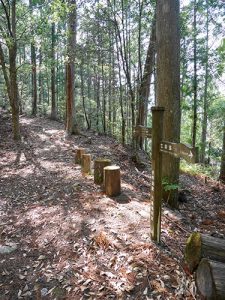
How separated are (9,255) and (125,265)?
1737 mm

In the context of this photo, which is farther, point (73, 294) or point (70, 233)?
point (70, 233)

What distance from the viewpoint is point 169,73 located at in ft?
18.9

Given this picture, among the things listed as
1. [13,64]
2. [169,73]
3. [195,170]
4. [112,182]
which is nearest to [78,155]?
[112,182]

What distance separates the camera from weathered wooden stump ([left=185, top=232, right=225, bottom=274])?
3.15 meters

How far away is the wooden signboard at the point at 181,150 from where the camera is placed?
288cm

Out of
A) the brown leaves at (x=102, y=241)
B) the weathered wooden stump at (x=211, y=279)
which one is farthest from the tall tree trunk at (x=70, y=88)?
the weathered wooden stump at (x=211, y=279)

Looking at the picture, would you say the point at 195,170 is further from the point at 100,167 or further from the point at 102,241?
the point at 102,241

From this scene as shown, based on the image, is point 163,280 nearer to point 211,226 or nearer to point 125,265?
point 125,265

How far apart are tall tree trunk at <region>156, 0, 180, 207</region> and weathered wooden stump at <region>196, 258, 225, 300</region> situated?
114 inches

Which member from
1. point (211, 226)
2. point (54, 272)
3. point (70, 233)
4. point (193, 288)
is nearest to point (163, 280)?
point (193, 288)

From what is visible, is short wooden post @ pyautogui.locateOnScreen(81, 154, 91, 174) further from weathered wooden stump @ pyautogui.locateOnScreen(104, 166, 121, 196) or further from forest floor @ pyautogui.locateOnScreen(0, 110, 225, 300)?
weathered wooden stump @ pyautogui.locateOnScreen(104, 166, 121, 196)

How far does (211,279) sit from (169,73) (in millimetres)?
4147

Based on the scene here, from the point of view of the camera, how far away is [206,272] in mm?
2865

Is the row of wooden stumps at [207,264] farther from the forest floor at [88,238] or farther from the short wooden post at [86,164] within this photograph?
the short wooden post at [86,164]
